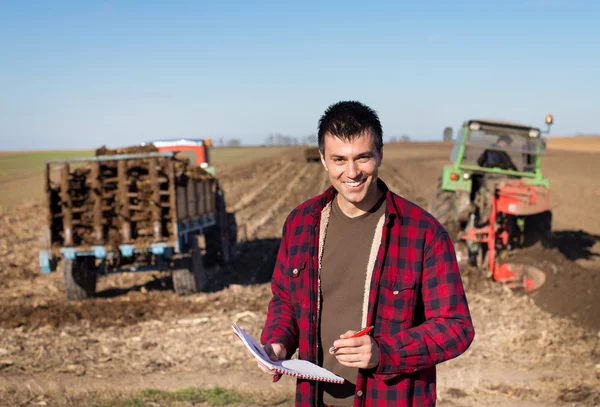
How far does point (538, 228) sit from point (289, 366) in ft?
33.4

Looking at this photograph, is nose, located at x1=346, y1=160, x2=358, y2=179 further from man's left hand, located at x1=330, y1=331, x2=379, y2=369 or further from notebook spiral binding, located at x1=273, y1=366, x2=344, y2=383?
notebook spiral binding, located at x1=273, y1=366, x2=344, y2=383

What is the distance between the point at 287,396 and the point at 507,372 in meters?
2.12

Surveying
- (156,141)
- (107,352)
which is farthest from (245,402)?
(156,141)

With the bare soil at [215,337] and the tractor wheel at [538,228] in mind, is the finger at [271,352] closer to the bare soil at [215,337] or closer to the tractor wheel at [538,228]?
the bare soil at [215,337]

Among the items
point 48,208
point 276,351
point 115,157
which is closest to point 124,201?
point 115,157

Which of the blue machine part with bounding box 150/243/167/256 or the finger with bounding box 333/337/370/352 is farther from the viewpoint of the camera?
the blue machine part with bounding box 150/243/167/256

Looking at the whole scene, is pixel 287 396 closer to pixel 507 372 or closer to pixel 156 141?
pixel 507 372

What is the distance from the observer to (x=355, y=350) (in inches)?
87.6

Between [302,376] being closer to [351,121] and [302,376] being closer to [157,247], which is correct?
[351,121]

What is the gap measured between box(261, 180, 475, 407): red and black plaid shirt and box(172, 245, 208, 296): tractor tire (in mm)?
7233

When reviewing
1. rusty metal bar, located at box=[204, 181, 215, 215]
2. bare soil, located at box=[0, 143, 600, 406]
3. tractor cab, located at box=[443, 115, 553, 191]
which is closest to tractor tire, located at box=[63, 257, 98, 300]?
bare soil, located at box=[0, 143, 600, 406]

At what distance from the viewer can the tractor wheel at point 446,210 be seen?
11.2 metres

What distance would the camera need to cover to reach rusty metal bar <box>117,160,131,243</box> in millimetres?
9148

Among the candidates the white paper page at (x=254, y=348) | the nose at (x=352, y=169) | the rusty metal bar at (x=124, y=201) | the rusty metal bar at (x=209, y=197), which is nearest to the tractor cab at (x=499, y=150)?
the rusty metal bar at (x=209, y=197)
